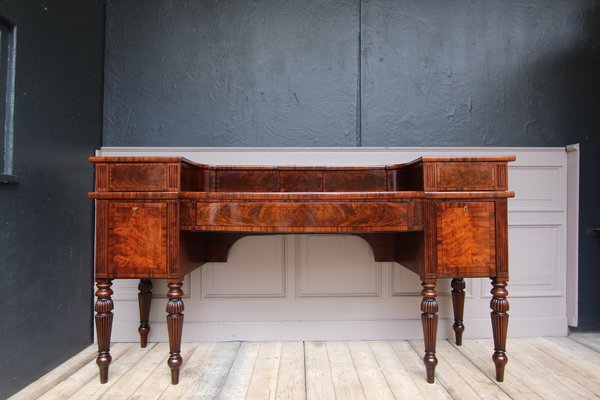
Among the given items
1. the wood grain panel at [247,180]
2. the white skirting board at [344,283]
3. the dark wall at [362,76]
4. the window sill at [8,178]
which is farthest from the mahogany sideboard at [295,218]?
the dark wall at [362,76]

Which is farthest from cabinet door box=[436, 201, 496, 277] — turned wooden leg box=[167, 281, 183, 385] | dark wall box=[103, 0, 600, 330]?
turned wooden leg box=[167, 281, 183, 385]

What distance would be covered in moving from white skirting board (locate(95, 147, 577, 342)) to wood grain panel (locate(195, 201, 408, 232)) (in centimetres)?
66

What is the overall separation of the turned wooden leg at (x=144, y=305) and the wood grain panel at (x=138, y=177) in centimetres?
74

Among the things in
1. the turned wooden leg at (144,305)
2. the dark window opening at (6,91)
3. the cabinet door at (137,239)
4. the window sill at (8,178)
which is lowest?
the turned wooden leg at (144,305)

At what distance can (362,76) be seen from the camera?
2.26 metres

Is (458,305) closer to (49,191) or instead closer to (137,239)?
(137,239)

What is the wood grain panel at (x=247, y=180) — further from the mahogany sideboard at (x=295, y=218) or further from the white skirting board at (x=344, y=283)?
the mahogany sideboard at (x=295, y=218)

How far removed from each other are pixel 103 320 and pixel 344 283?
1.32 meters

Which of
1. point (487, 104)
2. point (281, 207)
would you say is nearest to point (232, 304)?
point (281, 207)

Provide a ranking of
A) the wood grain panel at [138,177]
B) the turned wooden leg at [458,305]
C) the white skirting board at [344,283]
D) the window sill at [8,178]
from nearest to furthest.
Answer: the window sill at [8,178], the wood grain panel at [138,177], the turned wooden leg at [458,305], the white skirting board at [344,283]

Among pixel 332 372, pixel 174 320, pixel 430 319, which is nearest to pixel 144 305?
pixel 174 320

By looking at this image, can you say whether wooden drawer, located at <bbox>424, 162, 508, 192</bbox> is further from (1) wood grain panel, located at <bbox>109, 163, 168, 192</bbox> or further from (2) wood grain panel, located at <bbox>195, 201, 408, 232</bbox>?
(1) wood grain panel, located at <bbox>109, 163, 168, 192</bbox>

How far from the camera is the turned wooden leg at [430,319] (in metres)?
1.58

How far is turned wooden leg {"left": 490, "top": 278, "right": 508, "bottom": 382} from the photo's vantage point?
5.25 feet
